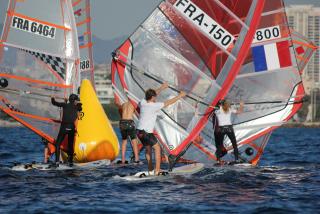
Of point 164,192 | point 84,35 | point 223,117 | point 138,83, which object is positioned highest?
point 84,35

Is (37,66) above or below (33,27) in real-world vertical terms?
below

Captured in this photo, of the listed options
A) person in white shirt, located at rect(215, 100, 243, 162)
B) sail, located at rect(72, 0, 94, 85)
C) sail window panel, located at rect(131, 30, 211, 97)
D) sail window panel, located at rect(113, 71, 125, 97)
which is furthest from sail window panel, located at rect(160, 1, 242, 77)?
sail, located at rect(72, 0, 94, 85)

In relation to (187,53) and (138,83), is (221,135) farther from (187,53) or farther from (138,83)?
(138,83)

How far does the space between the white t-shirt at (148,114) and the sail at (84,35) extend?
29.7 feet

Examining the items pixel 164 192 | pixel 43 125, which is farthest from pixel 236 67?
pixel 164 192

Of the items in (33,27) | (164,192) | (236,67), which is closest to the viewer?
(164,192)

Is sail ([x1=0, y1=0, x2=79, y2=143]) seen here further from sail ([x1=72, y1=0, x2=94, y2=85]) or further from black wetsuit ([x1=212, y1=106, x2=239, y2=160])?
black wetsuit ([x1=212, y1=106, x2=239, y2=160])

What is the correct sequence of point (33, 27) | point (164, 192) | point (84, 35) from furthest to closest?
point (84, 35) < point (33, 27) < point (164, 192)

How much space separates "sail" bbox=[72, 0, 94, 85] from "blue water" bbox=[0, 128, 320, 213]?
665 cm

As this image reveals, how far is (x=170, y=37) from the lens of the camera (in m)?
21.7

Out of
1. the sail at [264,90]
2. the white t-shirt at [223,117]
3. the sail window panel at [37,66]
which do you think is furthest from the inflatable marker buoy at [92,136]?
the white t-shirt at [223,117]

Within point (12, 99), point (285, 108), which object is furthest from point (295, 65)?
point (12, 99)

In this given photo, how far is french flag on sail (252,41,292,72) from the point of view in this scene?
22.5 metres

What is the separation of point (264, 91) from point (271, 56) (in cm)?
104
